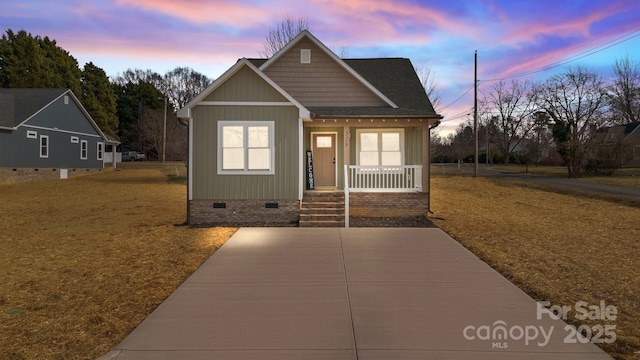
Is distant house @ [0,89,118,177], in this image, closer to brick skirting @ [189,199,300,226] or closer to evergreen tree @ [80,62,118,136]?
evergreen tree @ [80,62,118,136]

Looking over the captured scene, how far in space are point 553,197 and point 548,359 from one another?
17915 mm

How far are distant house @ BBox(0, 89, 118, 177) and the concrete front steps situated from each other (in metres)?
23.3

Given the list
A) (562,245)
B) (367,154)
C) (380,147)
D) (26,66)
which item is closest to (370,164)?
(367,154)

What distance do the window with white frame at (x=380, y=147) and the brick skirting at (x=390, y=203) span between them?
5.30ft

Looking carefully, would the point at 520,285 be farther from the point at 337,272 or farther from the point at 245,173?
the point at 245,173

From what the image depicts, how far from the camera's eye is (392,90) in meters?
16.1

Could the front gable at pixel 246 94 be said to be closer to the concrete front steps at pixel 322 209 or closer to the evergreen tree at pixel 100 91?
the concrete front steps at pixel 322 209

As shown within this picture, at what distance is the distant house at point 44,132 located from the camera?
26250mm

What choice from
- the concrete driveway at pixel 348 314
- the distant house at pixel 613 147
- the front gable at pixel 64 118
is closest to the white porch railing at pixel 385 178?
the concrete driveway at pixel 348 314

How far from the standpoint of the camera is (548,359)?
12.4 feet

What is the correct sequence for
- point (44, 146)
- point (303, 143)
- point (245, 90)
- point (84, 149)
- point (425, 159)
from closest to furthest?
point (245, 90) → point (425, 159) → point (303, 143) → point (44, 146) → point (84, 149)

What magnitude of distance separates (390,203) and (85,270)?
916 cm

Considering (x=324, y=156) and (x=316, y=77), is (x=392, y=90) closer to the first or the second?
(x=316, y=77)

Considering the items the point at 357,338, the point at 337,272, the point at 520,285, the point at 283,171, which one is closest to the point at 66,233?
the point at 283,171
